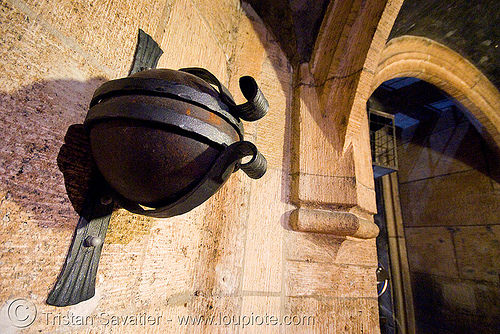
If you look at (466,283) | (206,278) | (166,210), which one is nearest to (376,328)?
(206,278)

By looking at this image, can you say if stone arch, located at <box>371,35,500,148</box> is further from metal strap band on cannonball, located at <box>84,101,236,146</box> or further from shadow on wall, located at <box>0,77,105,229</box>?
shadow on wall, located at <box>0,77,105,229</box>

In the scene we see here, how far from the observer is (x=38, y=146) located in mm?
397

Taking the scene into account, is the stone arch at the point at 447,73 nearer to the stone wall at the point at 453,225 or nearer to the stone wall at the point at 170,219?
the stone wall at the point at 453,225

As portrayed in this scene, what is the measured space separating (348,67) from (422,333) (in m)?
2.64

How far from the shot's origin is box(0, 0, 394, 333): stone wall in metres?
0.38

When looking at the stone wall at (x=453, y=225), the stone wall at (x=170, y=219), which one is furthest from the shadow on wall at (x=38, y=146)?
the stone wall at (x=453, y=225)

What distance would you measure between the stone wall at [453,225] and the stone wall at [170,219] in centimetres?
172

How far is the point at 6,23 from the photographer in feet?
1.22

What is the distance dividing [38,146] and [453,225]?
2927mm

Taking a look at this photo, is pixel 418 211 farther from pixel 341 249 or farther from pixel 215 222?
pixel 215 222

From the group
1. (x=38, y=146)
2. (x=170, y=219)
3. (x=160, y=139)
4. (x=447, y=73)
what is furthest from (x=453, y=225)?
(x=38, y=146)

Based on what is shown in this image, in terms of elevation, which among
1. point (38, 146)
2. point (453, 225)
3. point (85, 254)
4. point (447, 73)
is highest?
point (447, 73)

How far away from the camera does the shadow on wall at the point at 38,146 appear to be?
36 centimetres

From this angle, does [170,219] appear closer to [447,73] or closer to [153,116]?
[153,116]
